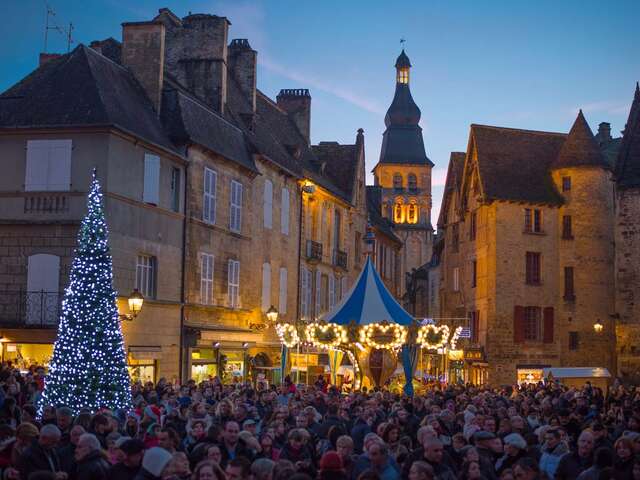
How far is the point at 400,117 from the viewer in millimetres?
111562

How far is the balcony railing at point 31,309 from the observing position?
24281 mm

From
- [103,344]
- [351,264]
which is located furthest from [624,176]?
[103,344]

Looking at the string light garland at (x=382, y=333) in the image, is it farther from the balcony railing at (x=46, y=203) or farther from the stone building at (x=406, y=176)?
the stone building at (x=406, y=176)

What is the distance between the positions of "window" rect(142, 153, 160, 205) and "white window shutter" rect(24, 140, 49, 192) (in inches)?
100

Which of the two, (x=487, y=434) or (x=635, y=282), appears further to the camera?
(x=635, y=282)

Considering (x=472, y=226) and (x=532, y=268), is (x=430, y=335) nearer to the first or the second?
(x=532, y=268)

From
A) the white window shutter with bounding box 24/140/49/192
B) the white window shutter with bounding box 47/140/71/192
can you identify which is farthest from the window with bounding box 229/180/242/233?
the white window shutter with bounding box 24/140/49/192

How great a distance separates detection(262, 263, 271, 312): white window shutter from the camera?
115 feet

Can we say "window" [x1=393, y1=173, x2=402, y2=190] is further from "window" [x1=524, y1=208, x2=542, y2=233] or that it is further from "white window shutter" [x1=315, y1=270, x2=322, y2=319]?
"white window shutter" [x1=315, y1=270, x2=322, y2=319]

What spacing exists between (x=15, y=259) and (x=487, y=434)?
16.7 m

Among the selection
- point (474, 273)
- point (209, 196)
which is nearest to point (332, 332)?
point (209, 196)

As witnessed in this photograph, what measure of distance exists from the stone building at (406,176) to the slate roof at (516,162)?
6316 centimetres

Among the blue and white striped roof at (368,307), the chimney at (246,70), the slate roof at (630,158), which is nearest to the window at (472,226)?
the slate roof at (630,158)

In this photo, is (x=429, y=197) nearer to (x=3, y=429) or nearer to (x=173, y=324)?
(x=173, y=324)
